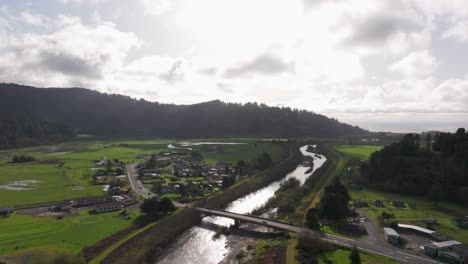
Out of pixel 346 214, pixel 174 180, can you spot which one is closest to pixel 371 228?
pixel 346 214

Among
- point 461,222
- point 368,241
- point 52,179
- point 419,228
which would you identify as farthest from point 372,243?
point 52,179

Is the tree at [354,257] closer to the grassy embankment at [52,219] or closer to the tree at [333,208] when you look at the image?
the tree at [333,208]

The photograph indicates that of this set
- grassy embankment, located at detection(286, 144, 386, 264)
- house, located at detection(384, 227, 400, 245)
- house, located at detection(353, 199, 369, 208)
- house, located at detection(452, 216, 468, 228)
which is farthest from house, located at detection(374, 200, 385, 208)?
house, located at detection(384, 227, 400, 245)

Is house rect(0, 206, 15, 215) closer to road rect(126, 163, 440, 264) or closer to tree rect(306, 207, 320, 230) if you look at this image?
road rect(126, 163, 440, 264)

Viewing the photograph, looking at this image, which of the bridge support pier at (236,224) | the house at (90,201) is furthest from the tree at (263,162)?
the house at (90,201)

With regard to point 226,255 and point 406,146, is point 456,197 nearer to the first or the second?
point 406,146
